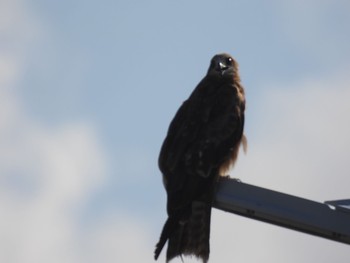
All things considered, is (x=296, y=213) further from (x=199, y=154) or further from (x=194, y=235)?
(x=199, y=154)

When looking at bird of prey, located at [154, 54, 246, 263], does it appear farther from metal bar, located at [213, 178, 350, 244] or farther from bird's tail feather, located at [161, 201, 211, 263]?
metal bar, located at [213, 178, 350, 244]

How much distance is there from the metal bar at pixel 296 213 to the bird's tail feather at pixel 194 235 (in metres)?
1.82

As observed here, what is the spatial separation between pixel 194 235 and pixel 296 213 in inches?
84.3

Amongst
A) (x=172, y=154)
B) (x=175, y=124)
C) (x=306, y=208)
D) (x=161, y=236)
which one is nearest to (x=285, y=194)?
(x=306, y=208)

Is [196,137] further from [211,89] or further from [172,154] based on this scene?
[211,89]

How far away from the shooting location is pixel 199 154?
7277 mm

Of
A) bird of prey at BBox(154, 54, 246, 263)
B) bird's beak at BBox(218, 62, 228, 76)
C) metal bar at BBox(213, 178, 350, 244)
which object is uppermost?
bird's beak at BBox(218, 62, 228, 76)

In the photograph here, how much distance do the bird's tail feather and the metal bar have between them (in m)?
1.82

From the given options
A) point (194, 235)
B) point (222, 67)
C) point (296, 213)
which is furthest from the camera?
point (222, 67)

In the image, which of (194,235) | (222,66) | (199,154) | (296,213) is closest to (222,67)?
(222,66)

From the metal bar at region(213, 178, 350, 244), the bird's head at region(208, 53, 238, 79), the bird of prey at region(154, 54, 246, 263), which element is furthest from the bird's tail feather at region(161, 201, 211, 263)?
the bird's head at region(208, 53, 238, 79)

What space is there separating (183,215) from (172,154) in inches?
33.1

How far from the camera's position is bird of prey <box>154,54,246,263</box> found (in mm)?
6520

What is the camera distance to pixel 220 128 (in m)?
7.74
